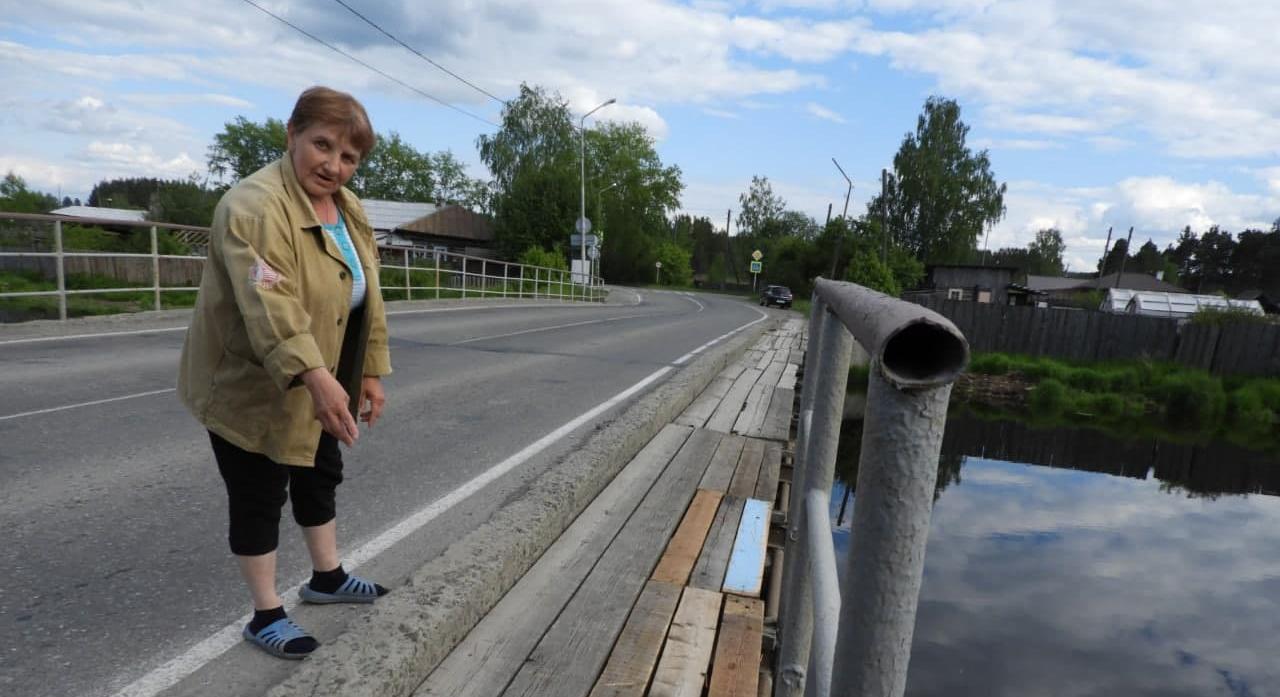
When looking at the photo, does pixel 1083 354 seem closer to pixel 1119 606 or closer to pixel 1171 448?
pixel 1171 448

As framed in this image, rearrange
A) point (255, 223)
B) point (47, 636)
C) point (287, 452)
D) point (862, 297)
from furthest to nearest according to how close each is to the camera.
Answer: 1. point (47, 636)
2. point (287, 452)
3. point (255, 223)
4. point (862, 297)

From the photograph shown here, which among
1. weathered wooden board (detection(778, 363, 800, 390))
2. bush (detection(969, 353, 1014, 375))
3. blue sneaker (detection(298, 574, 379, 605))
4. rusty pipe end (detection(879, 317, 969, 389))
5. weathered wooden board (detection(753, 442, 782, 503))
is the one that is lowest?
bush (detection(969, 353, 1014, 375))

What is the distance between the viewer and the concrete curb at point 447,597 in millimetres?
1821

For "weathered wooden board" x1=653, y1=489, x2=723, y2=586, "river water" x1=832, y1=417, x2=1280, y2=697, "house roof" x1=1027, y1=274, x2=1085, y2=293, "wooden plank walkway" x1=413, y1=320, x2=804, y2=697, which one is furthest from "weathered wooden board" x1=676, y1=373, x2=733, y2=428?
→ "house roof" x1=1027, y1=274, x2=1085, y2=293

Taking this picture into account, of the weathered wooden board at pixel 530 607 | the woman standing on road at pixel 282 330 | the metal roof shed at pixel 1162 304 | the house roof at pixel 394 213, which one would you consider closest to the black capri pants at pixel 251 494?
the woman standing on road at pixel 282 330

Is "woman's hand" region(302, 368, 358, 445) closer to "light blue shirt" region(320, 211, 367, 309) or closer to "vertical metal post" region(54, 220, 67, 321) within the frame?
"light blue shirt" region(320, 211, 367, 309)

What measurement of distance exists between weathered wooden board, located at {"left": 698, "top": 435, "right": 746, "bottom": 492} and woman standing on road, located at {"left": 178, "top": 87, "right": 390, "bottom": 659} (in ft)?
7.93

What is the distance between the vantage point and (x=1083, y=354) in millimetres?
23812

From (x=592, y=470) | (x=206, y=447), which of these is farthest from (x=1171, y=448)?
(x=206, y=447)

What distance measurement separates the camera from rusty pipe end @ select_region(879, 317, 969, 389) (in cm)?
74

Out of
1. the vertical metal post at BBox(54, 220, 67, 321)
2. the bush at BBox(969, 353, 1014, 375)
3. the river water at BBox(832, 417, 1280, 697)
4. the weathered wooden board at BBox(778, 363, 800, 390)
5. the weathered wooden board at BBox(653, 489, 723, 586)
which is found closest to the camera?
the weathered wooden board at BBox(653, 489, 723, 586)

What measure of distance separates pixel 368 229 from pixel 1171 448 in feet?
64.4

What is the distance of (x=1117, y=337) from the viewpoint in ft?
77.7

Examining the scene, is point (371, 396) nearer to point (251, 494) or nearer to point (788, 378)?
point (251, 494)
